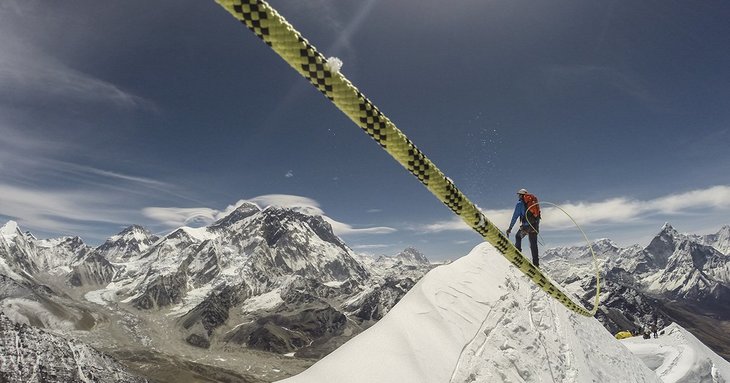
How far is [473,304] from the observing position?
11109mm

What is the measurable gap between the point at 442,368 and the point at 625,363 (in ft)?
37.7

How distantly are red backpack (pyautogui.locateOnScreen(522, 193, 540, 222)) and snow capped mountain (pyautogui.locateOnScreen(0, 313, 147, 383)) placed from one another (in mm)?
136072

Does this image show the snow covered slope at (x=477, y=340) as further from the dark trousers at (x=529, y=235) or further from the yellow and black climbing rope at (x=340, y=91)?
the yellow and black climbing rope at (x=340, y=91)

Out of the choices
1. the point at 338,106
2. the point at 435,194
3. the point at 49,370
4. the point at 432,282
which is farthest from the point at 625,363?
the point at 49,370

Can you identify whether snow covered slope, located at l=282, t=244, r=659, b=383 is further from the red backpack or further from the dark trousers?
the red backpack

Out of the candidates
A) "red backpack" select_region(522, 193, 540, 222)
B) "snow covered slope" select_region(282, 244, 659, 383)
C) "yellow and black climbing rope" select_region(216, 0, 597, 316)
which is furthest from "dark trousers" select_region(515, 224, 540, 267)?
"yellow and black climbing rope" select_region(216, 0, 597, 316)

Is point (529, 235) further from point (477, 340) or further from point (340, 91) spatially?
point (340, 91)

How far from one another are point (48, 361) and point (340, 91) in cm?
15779

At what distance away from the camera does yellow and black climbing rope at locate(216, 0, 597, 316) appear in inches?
153

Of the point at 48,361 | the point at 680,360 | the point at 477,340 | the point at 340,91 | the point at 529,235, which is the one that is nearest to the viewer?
the point at 340,91

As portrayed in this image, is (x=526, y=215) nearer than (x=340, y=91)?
No

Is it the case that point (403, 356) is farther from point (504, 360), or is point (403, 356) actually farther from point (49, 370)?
point (49, 370)

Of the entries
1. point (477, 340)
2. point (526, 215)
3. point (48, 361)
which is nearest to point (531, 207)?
point (526, 215)

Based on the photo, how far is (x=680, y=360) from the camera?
36969mm
